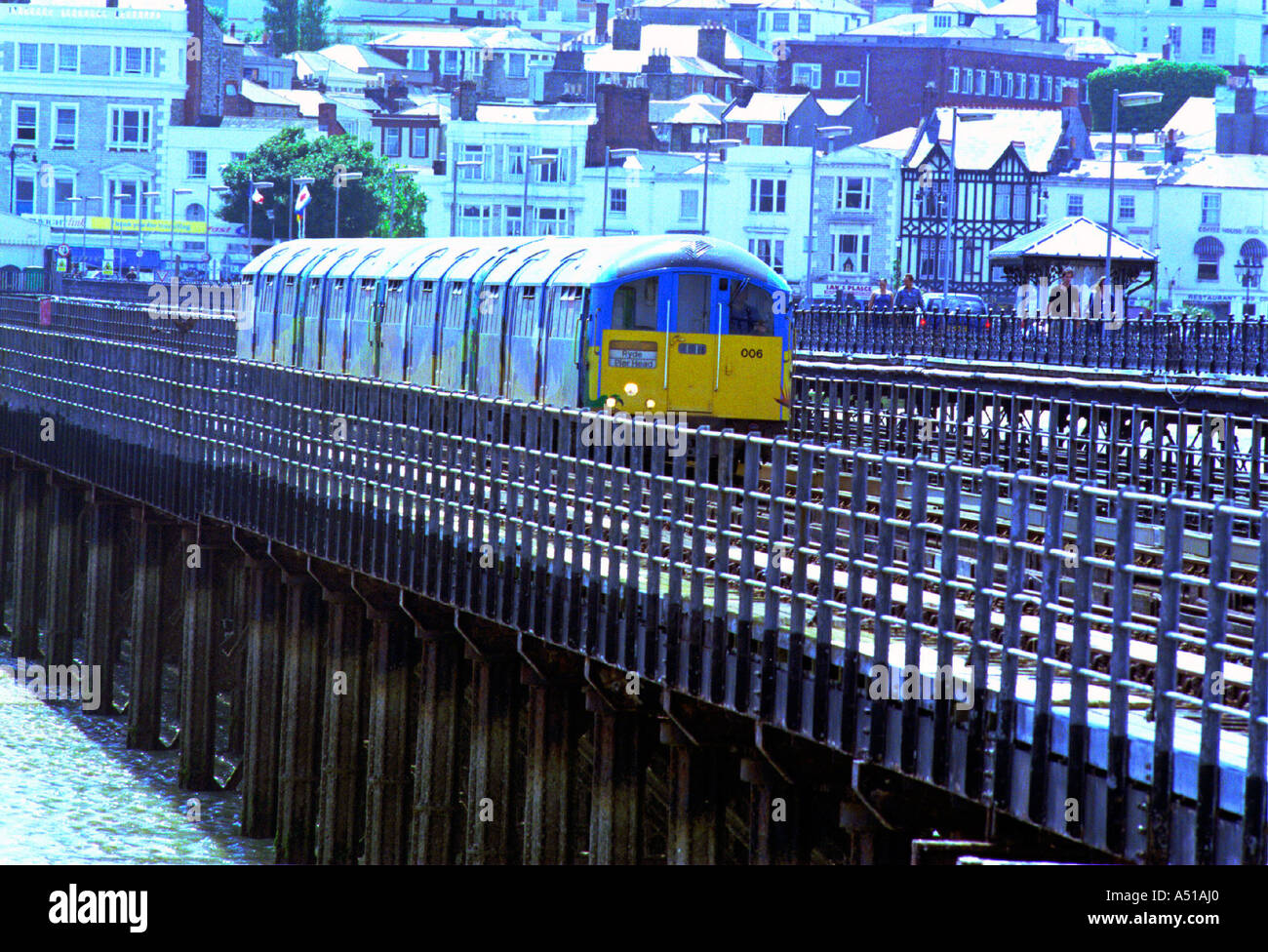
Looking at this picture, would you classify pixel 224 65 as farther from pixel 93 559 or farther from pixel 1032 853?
pixel 1032 853

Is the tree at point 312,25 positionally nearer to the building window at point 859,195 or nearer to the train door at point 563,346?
the building window at point 859,195

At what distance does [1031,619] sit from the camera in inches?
584

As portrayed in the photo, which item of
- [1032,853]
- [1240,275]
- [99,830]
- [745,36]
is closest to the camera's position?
[1032,853]

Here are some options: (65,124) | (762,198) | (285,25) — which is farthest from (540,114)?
(285,25)

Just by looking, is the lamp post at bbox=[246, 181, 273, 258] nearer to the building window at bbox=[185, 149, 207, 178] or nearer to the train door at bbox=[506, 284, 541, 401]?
the building window at bbox=[185, 149, 207, 178]

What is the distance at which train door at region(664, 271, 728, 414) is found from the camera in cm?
2703

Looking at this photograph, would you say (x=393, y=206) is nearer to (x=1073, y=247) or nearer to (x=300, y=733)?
(x=1073, y=247)

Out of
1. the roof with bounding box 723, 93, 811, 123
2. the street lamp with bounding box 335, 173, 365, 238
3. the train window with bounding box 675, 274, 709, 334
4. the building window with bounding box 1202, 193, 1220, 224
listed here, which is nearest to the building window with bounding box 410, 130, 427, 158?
the roof with bounding box 723, 93, 811, 123

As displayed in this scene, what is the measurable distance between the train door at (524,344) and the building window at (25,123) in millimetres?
89442

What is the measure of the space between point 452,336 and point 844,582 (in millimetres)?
15985

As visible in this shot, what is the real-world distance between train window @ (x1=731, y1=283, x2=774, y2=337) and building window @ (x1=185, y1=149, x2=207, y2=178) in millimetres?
90005

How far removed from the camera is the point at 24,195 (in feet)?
368
